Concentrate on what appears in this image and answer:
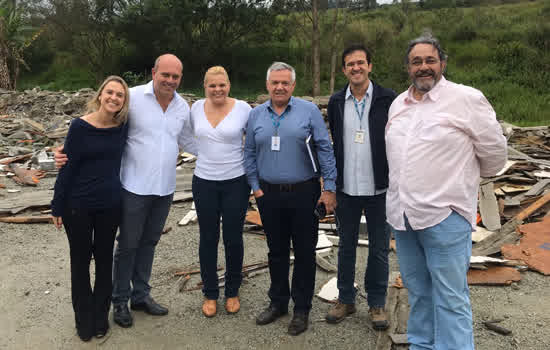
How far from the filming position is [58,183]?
354 cm

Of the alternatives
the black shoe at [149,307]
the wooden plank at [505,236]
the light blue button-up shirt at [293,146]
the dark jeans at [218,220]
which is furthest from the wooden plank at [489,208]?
the black shoe at [149,307]

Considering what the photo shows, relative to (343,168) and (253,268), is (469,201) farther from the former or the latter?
(253,268)

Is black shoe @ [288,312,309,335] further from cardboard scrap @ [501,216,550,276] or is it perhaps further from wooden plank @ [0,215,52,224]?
wooden plank @ [0,215,52,224]

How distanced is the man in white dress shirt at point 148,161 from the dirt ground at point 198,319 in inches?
18.0

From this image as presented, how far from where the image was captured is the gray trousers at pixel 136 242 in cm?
385

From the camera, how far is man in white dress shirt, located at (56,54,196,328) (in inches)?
149

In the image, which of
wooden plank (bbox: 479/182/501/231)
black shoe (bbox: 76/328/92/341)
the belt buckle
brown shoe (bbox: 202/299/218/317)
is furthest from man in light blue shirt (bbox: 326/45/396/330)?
wooden plank (bbox: 479/182/501/231)

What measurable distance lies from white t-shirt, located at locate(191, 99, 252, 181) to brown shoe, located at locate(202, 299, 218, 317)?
137 cm

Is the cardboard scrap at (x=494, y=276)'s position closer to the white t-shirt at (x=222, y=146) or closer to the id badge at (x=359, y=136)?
the id badge at (x=359, y=136)

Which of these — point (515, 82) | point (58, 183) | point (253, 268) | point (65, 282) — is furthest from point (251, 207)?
point (515, 82)

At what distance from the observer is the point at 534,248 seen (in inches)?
226

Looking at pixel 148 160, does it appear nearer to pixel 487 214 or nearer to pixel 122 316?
pixel 122 316

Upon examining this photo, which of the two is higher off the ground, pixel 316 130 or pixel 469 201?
pixel 316 130

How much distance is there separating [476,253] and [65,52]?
40.0 m
